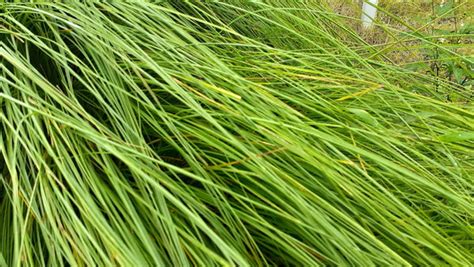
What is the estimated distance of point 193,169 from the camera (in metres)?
0.89

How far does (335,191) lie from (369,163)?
0.11 meters

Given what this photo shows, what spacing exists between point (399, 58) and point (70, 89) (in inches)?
69.2

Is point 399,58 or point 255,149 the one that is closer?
point 255,149

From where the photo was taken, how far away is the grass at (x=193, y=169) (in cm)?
78

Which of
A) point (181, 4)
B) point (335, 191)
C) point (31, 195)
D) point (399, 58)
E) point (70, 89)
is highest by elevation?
point (399, 58)

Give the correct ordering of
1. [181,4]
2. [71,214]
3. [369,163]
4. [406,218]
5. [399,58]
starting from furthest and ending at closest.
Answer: [399,58]
[181,4]
[369,163]
[406,218]
[71,214]

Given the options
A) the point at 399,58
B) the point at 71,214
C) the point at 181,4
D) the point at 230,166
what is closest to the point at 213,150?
the point at 230,166

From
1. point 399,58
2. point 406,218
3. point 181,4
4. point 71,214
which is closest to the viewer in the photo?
point 71,214

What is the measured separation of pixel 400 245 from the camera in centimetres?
89

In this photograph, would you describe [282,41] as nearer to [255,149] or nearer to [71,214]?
[255,149]

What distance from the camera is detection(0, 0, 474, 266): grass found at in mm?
777

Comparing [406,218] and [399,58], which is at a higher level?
[399,58]

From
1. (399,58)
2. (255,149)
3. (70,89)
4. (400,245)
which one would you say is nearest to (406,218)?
(400,245)

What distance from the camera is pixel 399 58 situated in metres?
2.38
